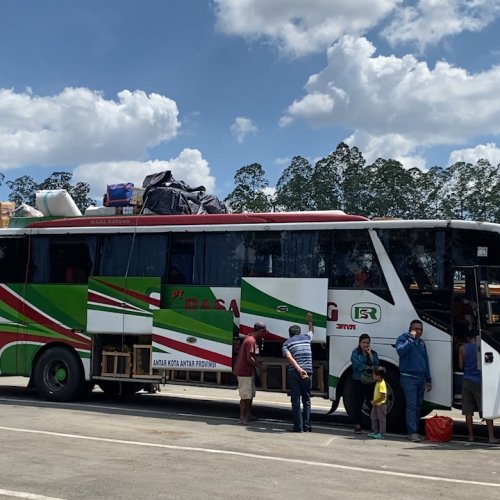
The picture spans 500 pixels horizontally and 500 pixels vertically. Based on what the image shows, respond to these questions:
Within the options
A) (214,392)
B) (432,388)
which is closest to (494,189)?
(214,392)

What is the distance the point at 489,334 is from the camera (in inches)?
401

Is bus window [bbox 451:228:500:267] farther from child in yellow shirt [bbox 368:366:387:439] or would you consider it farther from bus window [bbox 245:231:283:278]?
bus window [bbox 245:231:283:278]

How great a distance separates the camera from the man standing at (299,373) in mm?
10633

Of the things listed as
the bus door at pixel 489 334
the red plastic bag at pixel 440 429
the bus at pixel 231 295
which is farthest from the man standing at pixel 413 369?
the bus door at pixel 489 334

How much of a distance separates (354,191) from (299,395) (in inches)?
1721

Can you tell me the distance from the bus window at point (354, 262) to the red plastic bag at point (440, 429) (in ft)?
7.21

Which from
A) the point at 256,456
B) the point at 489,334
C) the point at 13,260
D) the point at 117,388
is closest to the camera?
the point at 256,456

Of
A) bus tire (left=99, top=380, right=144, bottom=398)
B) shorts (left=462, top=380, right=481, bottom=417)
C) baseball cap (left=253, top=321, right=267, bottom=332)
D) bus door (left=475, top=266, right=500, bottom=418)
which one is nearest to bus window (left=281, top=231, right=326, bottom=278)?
baseball cap (left=253, top=321, right=267, bottom=332)

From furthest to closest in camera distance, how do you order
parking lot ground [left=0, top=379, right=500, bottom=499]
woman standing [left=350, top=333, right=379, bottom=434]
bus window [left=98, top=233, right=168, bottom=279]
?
1. bus window [left=98, top=233, right=168, bottom=279]
2. woman standing [left=350, top=333, right=379, bottom=434]
3. parking lot ground [left=0, top=379, right=500, bottom=499]

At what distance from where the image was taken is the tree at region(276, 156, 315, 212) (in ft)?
171

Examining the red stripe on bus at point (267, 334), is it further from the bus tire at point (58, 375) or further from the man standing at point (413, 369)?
the bus tire at point (58, 375)

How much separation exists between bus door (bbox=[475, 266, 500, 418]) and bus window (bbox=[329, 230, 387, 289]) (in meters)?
1.51

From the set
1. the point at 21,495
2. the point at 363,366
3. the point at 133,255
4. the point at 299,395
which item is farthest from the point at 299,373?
the point at 21,495

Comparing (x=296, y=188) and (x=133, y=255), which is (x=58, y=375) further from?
(x=296, y=188)
